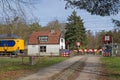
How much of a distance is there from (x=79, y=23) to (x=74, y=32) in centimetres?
339

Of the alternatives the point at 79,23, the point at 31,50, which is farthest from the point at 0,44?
the point at 79,23

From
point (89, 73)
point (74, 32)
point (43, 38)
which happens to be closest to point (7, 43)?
point (43, 38)

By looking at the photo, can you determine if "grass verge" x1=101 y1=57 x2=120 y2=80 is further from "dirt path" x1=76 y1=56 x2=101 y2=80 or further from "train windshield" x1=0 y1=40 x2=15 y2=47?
"train windshield" x1=0 y1=40 x2=15 y2=47

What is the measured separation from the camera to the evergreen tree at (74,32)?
346 ft

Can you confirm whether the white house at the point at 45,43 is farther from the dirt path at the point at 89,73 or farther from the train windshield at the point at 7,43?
the dirt path at the point at 89,73

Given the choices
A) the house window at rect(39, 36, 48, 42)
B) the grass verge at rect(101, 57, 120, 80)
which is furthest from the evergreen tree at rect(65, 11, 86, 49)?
the grass verge at rect(101, 57, 120, 80)

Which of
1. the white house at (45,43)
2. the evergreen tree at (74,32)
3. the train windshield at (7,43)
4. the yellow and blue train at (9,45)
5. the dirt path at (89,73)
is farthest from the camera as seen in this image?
the evergreen tree at (74,32)

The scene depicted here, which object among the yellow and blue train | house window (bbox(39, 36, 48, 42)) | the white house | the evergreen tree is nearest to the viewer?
the yellow and blue train

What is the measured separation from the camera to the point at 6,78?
74.9 ft

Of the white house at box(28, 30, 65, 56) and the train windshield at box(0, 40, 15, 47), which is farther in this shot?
the white house at box(28, 30, 65, 56)

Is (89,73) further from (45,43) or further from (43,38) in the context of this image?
(43,38)

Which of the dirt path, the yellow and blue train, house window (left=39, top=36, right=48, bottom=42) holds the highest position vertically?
house window (left=39, top=36, right=48, bottom=42)

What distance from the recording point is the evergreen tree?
346 ft

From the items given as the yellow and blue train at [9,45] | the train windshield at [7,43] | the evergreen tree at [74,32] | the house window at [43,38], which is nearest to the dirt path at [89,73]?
the yellow and blue train at [9,45]
